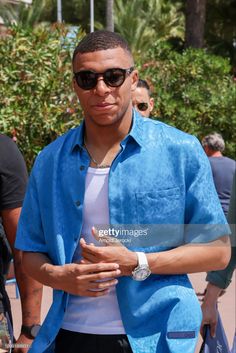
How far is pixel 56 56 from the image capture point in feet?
31.7

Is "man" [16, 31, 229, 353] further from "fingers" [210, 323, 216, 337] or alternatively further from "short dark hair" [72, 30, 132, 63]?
"fingers" [210, 323, 216, 337]

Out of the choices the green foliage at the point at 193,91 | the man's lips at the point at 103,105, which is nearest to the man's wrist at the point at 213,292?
the man's lips at the point at 103,105

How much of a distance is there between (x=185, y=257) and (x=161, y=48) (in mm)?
12914

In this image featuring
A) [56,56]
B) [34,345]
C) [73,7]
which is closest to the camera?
[34,345]

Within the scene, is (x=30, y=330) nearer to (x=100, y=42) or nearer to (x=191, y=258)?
(x=191, y=258)

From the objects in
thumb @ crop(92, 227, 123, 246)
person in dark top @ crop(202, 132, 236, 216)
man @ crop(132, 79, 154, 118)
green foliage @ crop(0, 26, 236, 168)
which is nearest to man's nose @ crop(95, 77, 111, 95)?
thumb @ crop(92, 227, 123, 246)

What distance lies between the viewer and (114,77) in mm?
2484

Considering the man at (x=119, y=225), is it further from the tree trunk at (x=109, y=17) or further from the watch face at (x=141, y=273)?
the tree trunk at (x=109, y=17)

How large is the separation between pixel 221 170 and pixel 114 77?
6303 millimetres

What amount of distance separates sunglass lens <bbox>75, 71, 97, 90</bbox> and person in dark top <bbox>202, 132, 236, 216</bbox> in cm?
604

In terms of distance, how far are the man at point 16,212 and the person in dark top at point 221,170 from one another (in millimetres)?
5467

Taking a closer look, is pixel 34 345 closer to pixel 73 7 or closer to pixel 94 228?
pixel 94 228

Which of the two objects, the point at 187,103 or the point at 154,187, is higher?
the point at 154,187

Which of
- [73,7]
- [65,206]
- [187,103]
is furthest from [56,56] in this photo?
[73,7]
